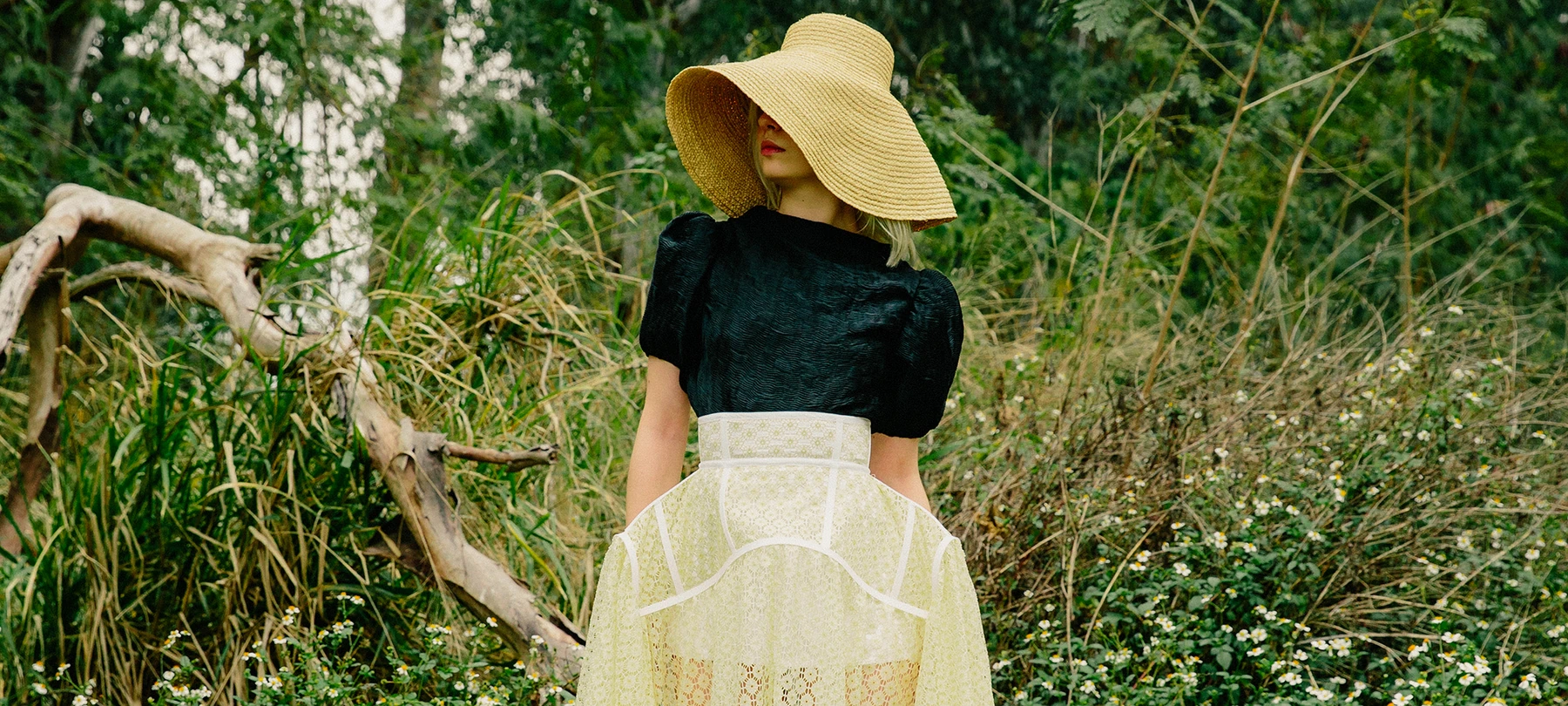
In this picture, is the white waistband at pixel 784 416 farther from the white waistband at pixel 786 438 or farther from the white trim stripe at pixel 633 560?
the white trim stripe at pixel 633 560

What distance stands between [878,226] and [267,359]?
192 centimetres

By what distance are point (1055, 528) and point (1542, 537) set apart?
→ 1.33 metres

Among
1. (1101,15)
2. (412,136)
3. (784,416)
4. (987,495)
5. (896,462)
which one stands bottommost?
(987,495)

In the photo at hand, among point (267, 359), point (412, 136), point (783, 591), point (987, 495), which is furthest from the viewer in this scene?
point (412, 136)

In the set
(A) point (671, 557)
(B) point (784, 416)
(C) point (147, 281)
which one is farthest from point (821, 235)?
(C) point (147, 281)

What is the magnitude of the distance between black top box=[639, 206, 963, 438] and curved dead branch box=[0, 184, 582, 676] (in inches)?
34.9

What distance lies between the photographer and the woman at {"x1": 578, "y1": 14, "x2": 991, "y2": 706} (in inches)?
72.0

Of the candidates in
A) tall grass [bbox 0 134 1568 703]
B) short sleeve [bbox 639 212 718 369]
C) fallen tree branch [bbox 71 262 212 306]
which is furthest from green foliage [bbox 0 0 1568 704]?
short sleeve [bbox 639 212 718 369]

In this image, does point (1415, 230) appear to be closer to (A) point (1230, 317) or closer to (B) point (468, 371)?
(A) point (1230, 317)

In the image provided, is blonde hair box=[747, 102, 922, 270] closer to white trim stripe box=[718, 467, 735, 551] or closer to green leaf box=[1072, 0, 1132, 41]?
white trim stripe box=[718, 467, 735, 551]

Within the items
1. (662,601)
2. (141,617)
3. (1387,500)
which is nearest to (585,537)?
(141,617)

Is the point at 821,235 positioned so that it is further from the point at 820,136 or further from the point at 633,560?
the point at 633,560

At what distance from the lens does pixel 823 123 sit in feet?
6.37

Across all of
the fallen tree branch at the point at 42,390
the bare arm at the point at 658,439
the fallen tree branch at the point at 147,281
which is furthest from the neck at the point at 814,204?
the fallen tree branch at the point at 42,390
